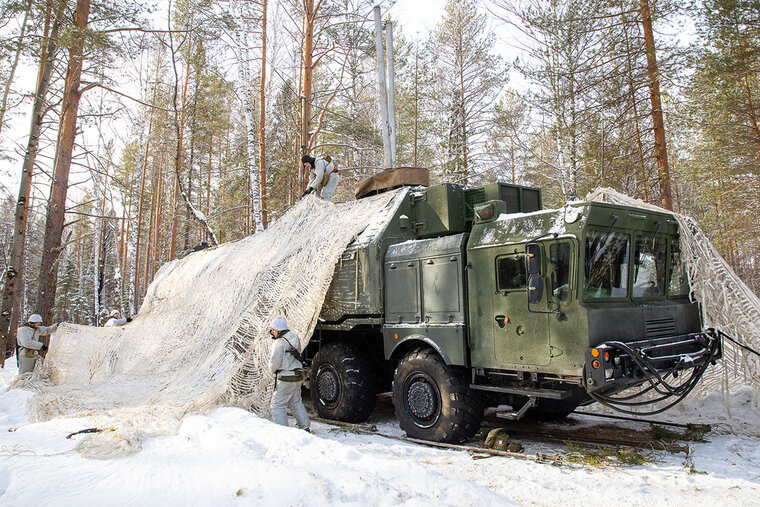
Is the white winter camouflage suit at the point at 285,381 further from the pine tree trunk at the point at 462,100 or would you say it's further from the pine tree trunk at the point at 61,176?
the pine tree trunk at the point at 462,100

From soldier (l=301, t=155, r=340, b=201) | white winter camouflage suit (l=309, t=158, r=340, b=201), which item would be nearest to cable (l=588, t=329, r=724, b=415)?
soldier (l=301, t=155, r=340, b=201)

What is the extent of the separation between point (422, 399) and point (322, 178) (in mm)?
5322

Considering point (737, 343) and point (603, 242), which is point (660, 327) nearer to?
point (737, 343)

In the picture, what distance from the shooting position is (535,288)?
16.5 feet

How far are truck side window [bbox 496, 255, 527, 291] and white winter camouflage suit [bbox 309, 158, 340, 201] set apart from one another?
16.7ft

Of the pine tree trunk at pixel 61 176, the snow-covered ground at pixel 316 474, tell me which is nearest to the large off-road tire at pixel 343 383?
the snow-covered ground at pixel 316 474

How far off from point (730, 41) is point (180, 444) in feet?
45.6

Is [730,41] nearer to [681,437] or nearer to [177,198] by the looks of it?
[681,437]

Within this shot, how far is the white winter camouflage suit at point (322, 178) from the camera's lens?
991cm

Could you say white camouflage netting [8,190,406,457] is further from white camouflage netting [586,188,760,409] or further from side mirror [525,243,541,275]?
white camouflage netting [586,188,760,409]

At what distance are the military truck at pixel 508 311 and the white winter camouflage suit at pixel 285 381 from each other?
807 mm

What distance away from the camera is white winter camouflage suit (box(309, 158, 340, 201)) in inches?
390

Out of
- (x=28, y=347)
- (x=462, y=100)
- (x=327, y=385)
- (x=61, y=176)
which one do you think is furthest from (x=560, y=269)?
(x=462, y=100)

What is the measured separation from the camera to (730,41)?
37.6 feet
